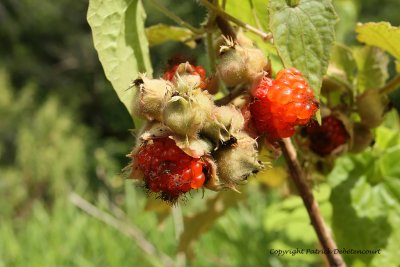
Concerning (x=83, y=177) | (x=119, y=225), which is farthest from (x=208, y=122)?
(x=83, y=177)

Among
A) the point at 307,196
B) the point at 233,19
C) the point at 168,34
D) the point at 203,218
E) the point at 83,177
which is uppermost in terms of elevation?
the point at 233,19

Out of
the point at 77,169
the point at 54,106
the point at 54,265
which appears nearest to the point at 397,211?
the point at 54,265

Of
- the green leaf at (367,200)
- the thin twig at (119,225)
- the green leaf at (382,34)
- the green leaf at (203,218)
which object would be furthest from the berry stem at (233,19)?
the thin twig at (119,225)

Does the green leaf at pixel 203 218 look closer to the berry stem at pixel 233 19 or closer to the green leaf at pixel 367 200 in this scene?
the green leaf at pixel 367 200

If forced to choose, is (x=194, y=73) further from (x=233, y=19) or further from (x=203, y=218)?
(x=203, y=218)

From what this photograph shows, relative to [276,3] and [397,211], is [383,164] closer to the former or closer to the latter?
[397,211]

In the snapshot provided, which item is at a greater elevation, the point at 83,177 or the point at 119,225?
the point at 119,225
